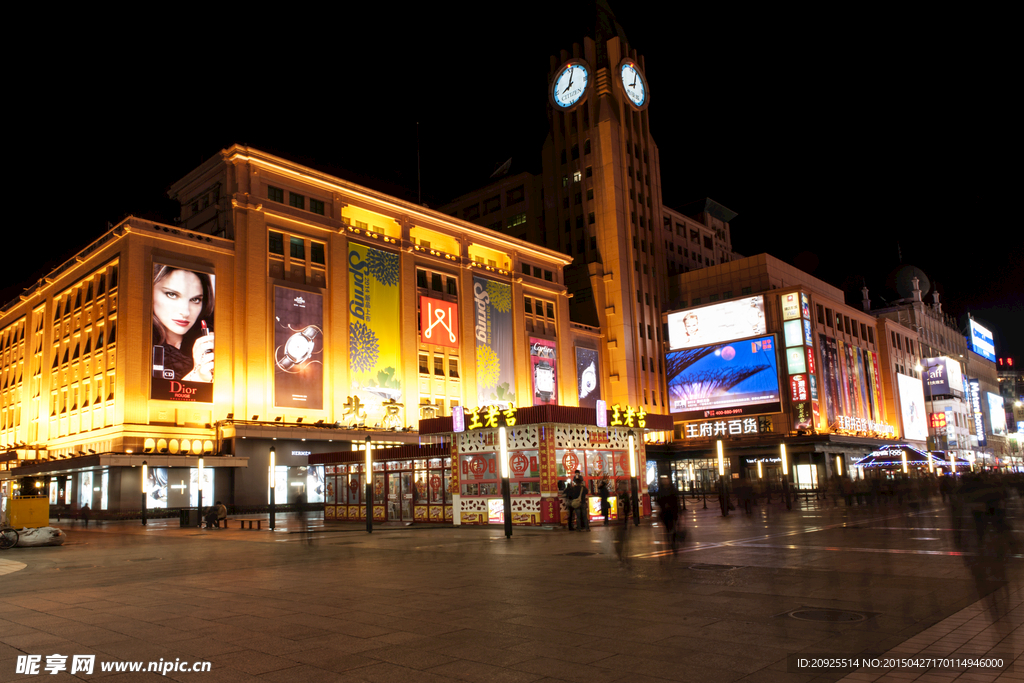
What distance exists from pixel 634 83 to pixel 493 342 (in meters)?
41.5

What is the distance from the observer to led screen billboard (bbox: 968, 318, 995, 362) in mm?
157500

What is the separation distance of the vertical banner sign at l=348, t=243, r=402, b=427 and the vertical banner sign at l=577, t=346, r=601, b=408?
2498cm

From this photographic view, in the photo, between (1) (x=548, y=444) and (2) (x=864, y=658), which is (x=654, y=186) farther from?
(2) (x=864, y=658)

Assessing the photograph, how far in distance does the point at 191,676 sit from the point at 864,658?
7.00 m

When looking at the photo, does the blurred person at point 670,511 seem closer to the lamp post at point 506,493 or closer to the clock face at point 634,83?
the lamp post at point 506,493

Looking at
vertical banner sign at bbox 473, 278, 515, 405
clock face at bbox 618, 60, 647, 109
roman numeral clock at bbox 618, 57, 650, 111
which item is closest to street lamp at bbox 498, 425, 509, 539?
vertical banner sign at bbox 473, 278, 515, 405

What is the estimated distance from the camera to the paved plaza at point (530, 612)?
7.95 meters

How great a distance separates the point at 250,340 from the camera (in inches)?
2259

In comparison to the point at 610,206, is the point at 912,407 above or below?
below

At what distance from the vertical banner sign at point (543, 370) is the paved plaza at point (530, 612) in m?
58.0

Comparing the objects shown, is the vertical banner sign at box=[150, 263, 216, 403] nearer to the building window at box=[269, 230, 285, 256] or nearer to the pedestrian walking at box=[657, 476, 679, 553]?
the building window at box=[269, 230, 285, 256]

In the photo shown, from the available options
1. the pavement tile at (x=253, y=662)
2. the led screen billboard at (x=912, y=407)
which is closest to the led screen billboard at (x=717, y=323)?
the led screen billboard at (x=912, y=407)

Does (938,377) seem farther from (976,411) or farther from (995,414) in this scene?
(995,414)

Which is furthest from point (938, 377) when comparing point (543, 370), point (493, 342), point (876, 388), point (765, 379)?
point (493, 342)
